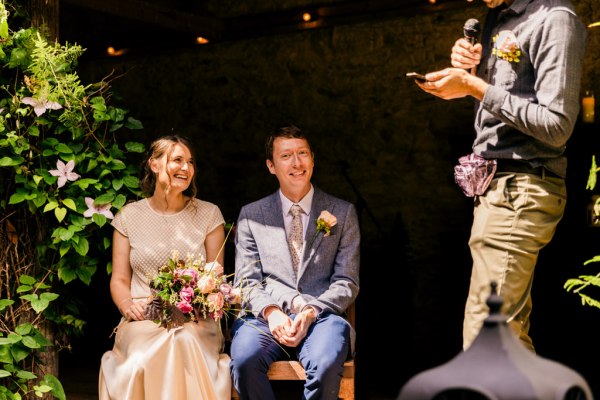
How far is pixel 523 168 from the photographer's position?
288cm

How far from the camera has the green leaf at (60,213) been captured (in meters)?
3.97

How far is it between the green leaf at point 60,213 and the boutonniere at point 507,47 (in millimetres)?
2213

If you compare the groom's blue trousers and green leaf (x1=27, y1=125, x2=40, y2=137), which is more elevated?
green leaf (x1=27, y1=125, x2=40, y2=137)

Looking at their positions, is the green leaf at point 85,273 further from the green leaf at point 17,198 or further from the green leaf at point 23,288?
the green leaf at point 17,198

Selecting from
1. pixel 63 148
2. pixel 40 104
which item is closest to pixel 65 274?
pixel 63 148

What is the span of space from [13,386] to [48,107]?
4.51 ft

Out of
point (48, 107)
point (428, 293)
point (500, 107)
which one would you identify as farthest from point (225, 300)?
point (428, 293)

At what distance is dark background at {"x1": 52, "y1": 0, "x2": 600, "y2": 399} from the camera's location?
5480 millimetres

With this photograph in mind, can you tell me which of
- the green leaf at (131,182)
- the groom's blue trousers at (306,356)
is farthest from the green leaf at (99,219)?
the groom's blue trousers at (306,356)

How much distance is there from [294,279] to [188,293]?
562 mm

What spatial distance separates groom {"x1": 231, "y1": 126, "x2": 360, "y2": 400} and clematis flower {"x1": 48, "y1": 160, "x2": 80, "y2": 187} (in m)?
0.86

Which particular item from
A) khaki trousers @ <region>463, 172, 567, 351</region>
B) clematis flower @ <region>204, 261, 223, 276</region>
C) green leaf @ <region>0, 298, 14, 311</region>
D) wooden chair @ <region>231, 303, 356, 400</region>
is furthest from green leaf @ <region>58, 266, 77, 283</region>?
khaki trousers @ <region>463, 172, 567, 351</region>

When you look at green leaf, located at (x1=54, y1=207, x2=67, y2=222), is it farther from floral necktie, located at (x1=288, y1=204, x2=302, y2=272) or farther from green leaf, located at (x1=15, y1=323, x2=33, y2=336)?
floral necktie, located at (x1=288, y1=204, x2=302, y2=272)

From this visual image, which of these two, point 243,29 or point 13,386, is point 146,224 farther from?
point 243,29
